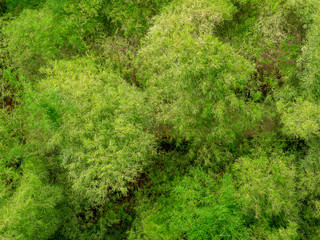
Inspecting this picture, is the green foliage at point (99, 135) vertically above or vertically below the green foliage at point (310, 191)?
above

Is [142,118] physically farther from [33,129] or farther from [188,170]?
[33,129]

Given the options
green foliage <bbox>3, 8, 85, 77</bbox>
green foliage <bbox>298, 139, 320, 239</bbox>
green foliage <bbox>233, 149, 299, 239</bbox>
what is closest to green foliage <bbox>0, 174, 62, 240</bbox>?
A: green foliage <bbox>3, 8, 85, 77</bbox>

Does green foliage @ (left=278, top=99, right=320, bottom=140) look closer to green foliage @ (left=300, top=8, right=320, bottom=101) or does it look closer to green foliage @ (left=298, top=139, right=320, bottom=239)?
green foliage @ (left=300, top=8, right=320, bottom=101)

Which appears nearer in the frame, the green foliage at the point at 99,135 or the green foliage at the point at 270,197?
the green foliage at the point at 99,135

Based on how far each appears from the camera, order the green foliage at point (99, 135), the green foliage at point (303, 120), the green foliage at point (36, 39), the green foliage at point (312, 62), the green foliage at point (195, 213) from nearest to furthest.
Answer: the green foliage at point (99, 135)
the green foliage at point (303, 120)
the green foliage at point (195, 213)
the green foliage at point (312, 62)
the green foliage at point (36, 39)

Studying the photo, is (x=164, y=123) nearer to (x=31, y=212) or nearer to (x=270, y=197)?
(x=270, y=197)

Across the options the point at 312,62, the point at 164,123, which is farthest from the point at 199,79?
the point at 312,62

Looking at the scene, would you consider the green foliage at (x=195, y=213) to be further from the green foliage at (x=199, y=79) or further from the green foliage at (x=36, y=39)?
the green foliage at (x=36, y=39)

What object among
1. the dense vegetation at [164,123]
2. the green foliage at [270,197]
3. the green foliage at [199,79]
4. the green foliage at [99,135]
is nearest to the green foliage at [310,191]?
the dense vegetation at [164,123]

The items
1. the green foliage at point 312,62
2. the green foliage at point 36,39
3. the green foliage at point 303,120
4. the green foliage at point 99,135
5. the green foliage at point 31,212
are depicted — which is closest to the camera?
the green foliage at point 31,212

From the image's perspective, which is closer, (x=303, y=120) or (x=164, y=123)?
(x=303, y=120)
